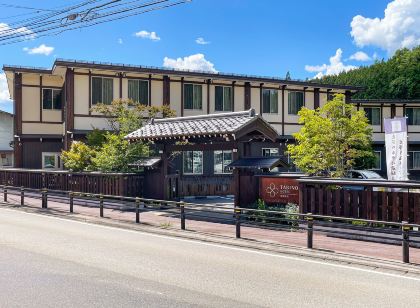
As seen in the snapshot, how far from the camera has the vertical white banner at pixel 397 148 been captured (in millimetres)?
15359

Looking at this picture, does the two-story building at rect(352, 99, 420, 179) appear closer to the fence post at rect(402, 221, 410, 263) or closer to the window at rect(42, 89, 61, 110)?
Result: the window at rect(42, 89, 61, 110)

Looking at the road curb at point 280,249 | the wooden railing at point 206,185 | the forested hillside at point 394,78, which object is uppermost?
the forested hillside at point 394,78

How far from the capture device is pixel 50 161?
99.5 ft

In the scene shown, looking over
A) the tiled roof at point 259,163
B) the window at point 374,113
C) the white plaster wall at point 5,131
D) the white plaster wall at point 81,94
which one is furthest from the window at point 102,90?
the white plaster wall at point 5,131

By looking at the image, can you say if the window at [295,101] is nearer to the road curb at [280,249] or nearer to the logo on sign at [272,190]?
the logo on sign at [272,190]

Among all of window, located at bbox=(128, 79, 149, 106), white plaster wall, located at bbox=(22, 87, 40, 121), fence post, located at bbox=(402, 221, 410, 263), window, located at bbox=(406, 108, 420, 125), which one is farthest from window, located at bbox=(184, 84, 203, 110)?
fence post, located at bbox=(402, 221, 410, 263)

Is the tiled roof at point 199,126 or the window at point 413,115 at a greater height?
the window at point 413,115

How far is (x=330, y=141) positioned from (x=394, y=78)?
1923 inches

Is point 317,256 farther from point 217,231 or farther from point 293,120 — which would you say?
point 293,120

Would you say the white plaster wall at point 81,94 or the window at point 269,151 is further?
the window at point 269,151

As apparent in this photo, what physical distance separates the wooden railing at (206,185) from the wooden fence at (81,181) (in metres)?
5.11

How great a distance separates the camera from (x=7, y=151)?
51062 millimetres

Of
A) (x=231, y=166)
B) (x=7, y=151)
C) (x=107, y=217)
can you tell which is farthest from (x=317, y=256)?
(x=7, y=151)

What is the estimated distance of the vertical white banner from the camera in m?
15.4
